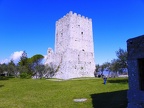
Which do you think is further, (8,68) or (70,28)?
(8,68)

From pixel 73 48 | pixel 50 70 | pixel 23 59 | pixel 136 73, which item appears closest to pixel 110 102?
pixel 136 73

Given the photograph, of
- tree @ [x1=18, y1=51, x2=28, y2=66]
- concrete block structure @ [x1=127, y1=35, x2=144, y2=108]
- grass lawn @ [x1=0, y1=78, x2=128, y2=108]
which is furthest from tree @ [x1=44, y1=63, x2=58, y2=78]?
concrete block structure @ [x1=127, y1=35, x2=144, y2=108]

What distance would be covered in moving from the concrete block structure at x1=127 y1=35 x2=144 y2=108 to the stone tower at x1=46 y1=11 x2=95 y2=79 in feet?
139

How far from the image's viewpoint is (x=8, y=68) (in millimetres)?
62062

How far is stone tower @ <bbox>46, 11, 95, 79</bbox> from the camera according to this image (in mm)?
52781

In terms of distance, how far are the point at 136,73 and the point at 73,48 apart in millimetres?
45531

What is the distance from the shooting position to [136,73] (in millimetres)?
8875

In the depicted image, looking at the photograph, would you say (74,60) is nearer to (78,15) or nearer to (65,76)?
(65,76)

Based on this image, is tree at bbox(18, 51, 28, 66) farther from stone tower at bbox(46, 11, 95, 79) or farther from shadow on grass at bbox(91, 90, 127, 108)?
shadow on grass at bbox(91, 90, 127, 108)

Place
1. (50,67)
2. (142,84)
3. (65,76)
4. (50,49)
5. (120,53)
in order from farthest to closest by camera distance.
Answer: (50,49) < (50,67) < (65,76) < (120,53) < (142,84)

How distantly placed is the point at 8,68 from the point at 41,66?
46.0ft

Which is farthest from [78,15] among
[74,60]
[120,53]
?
[120,53]

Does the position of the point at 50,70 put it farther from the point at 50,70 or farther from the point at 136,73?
the point at 136,73

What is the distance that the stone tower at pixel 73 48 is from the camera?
5278 centimetres
